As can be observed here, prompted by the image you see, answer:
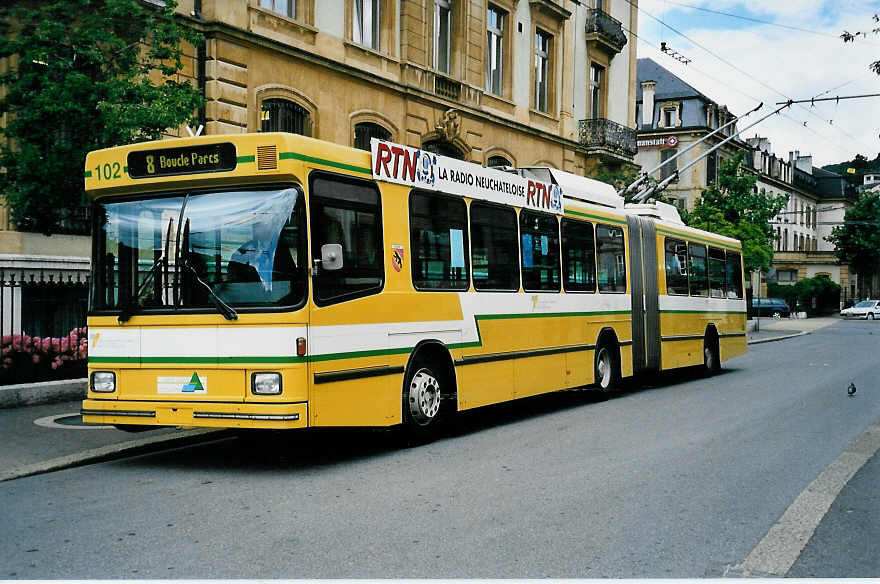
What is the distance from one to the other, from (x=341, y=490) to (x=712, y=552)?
3.04 metres

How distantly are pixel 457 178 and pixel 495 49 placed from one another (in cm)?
A: 1812

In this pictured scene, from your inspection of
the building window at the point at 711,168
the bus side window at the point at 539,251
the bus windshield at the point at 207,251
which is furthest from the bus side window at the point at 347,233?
the building window at the point at 711,168

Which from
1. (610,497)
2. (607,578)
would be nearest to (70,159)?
(610,497)

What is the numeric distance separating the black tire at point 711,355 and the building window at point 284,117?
9.16 metres

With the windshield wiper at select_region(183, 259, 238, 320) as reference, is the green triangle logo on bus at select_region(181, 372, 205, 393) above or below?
below

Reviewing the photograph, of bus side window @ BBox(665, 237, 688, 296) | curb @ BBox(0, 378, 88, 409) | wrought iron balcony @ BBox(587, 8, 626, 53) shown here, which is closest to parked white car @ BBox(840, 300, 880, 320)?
wrought iron balcony @ BBox(587, 8, 626, 53)

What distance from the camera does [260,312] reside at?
839 centimetres

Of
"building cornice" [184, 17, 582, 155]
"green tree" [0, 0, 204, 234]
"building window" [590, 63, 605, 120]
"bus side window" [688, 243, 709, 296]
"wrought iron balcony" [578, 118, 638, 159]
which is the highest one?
"building window" [590, 63, 605, 120]

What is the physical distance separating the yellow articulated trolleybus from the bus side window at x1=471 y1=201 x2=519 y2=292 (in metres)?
0.03

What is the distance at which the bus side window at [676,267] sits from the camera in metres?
17.8

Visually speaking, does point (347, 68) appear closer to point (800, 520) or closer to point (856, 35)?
point (856, 35)

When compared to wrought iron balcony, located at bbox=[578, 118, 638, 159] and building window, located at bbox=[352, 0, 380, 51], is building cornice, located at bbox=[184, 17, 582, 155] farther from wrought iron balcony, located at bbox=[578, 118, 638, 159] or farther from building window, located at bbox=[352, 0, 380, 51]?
wrought iron balcony, located at bbox=[578, 118, 638, 159]

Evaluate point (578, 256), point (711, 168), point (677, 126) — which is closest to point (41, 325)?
point (578, 256)

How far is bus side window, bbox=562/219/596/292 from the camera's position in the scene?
1385cm
